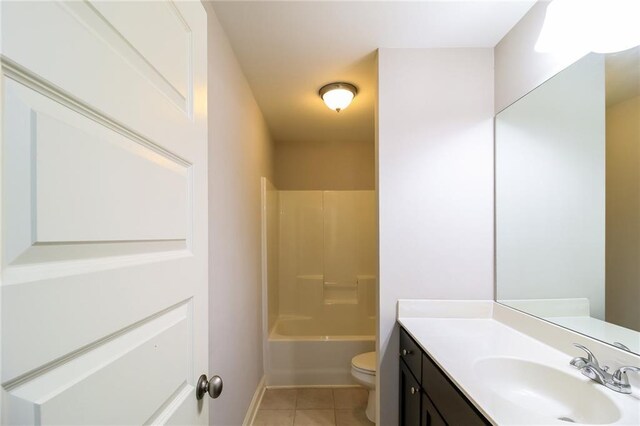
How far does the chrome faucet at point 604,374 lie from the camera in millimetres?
897

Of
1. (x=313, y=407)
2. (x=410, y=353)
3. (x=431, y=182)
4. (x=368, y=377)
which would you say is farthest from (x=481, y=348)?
(x=313, y=407)

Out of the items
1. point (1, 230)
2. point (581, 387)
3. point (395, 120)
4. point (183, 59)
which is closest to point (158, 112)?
point (183, 59)

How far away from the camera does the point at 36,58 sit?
363mm

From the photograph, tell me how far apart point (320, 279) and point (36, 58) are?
3186 mm

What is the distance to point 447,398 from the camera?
1.04 m

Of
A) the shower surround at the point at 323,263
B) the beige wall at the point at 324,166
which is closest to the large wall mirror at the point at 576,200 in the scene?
the shower surround at the point at 323,263

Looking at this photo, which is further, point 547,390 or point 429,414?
point 429,414

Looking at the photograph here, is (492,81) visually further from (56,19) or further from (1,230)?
(1,230)

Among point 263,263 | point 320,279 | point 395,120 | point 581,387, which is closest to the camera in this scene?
point 581,387

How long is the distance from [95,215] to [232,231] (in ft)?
4.13

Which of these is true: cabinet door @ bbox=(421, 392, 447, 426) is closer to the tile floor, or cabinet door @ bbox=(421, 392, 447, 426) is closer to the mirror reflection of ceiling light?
the tile floor

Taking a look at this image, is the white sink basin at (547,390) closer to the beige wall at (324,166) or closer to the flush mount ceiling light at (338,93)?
the flush mount ceiling light at (338,93)

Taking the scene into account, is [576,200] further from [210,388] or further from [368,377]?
[368,377]

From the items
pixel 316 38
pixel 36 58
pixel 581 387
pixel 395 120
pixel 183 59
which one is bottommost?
pixel 581 387
